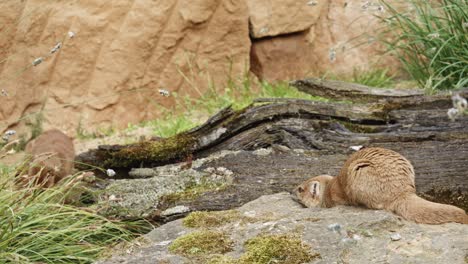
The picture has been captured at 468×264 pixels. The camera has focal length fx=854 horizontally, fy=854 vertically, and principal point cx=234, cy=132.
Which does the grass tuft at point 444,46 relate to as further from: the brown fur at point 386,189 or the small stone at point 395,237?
the small stone at point 395,237

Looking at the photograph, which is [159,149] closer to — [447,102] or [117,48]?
[447,102]

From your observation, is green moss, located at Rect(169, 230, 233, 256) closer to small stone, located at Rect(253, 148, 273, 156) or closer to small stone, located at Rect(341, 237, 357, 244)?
small stone, located at Rect(341, 237, 357, 244)

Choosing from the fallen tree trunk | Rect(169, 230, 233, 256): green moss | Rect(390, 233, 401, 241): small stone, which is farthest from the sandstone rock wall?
Rect(390, 233, 401, 241): small stone

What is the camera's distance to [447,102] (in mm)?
5996

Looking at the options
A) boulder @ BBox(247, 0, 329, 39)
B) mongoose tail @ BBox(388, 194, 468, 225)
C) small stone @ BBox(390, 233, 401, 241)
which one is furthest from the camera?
boulder @ BBox(247, 0, 329, 39)

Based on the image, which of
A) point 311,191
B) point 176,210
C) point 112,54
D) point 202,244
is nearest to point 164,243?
point 202,244

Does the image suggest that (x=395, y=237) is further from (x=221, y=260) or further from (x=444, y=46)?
(x=444, y=46)

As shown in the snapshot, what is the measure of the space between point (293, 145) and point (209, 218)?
1.32 metres

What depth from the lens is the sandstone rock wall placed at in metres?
8.59

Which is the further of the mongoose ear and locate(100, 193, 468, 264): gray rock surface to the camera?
the mongoose ear

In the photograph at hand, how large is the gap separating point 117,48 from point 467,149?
14.5 ft

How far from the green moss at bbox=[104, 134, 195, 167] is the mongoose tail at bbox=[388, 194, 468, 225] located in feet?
6.85

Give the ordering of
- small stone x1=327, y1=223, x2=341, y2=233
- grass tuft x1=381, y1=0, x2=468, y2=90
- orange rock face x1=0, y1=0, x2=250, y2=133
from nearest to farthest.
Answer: small stone x1=327, y1=223, x2=341, y2=233, grass tuft x1=381, y1=0, x2=468, y2=90, orange rock face x1=0, y1=0, x2=250, y2=133

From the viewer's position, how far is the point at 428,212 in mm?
4340
